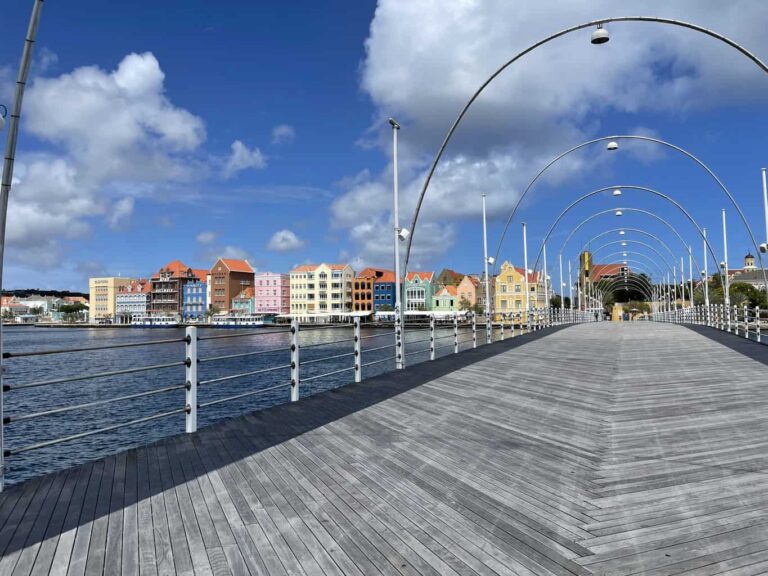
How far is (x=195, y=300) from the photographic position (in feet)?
484

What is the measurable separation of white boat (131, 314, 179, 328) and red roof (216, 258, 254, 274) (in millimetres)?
19384

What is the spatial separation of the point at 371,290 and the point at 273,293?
25.9m

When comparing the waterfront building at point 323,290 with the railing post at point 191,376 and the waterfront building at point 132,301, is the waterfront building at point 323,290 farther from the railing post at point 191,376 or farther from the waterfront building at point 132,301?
the railing post at point 191,376

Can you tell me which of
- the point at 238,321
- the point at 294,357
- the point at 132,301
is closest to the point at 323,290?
the point at 238,321

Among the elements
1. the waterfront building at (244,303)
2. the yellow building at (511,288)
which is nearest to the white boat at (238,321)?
the waterfront building at (244,303)

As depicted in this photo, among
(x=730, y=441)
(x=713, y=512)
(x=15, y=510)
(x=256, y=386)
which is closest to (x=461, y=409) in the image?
(x=730, y=441)

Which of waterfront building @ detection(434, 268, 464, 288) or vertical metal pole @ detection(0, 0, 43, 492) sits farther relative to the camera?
waterfront building @ detection(434, 268, 464, 288)

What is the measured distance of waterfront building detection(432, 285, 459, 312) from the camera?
11804cm

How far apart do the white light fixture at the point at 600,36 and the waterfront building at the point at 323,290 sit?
113 meters

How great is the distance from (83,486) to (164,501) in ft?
2.88

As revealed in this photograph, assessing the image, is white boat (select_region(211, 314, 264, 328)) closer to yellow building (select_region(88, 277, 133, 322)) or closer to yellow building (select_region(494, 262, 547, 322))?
yellow building (select_region(88, 277, 133, 322))

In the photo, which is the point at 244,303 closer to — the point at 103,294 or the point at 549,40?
the point at 103,294

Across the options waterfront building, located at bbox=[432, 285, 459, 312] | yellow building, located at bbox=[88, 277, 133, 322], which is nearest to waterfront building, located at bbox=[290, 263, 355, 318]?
waterfront building, located at bbox=[432, 285, 459, 312]

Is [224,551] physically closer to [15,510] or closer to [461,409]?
[15,510]
